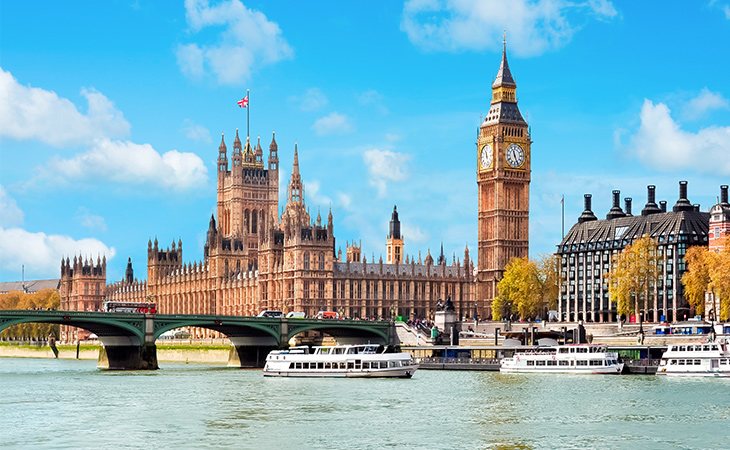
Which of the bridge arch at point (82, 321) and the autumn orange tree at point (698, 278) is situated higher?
the autumn orange tree at point (698, 278)

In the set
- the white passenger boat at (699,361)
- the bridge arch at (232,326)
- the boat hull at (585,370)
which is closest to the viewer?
the white passenger boat at (699,361)

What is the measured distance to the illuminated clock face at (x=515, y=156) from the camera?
171 metres

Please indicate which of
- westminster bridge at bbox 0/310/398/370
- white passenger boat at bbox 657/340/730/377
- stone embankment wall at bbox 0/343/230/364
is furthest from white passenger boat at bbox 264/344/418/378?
stone embankment wall at bbox 0/343/230/364

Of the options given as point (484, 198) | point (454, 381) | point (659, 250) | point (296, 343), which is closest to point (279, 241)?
point (484, 198)

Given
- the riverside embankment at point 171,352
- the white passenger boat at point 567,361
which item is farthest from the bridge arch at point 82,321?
the white passenger boat at point 567,361

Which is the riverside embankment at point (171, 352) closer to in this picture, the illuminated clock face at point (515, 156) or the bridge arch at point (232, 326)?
the bridge arch at point (232, 326)

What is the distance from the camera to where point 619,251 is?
495ft

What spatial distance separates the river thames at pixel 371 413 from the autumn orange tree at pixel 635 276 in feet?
139

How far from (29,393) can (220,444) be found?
30172 millimetres

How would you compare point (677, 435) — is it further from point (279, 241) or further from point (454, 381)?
point (279, 241)

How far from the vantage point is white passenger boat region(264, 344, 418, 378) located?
328 ft

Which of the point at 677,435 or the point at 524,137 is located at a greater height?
the point at 524,137

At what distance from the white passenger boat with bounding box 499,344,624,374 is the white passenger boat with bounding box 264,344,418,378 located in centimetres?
752

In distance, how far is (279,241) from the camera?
17825 cm
